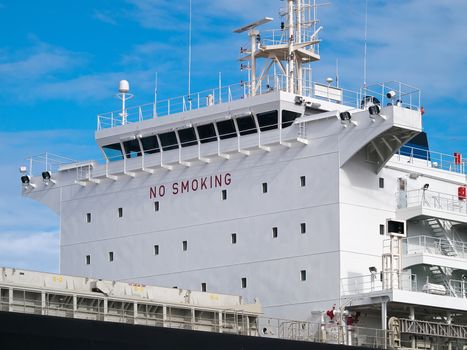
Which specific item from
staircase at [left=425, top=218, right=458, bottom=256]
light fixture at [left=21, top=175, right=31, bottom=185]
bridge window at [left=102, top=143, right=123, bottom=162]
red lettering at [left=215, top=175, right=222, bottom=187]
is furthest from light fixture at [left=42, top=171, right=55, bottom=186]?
staircase at [left=425, top=218, right=458, bottom=256]

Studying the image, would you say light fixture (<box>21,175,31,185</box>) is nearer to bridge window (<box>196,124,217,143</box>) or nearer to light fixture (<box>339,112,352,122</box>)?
bridge window (<box>196,124,217,143</box>)

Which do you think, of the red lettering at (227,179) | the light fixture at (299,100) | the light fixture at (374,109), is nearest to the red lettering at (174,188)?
the red lettering at (227,179)

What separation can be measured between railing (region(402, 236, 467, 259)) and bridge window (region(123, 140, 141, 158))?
10.1 m

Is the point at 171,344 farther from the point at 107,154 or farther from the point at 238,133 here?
the point at 107,154

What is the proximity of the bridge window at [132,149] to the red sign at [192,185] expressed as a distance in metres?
1.65

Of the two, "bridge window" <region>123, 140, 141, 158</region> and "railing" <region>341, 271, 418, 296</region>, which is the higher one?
"bridge window" <region>123, 140, 141, 158</region>

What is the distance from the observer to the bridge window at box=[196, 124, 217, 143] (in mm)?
39812

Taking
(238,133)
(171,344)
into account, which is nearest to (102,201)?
(238,133)

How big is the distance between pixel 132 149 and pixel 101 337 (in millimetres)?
13441

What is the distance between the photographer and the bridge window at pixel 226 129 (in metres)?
39.4

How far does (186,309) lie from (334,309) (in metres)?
5.16

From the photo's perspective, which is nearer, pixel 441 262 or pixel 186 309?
pixel 186 309

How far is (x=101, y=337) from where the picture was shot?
1160 inches

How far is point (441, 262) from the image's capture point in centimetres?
3762
